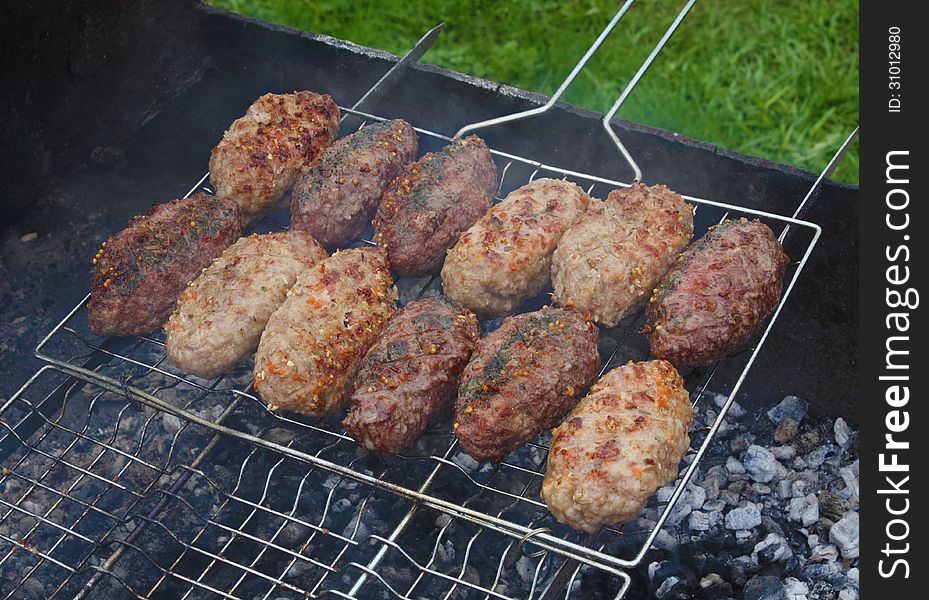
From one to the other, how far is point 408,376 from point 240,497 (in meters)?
1.20

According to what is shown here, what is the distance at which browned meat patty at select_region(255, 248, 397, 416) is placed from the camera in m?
3.59

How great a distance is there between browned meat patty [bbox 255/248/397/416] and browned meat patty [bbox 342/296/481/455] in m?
0.10

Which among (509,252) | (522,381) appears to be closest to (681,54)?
(509,252)

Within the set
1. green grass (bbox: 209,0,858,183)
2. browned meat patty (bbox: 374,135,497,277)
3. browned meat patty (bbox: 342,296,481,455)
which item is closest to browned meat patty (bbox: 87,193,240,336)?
browned meat patty (bbox: 374,135,497,277)

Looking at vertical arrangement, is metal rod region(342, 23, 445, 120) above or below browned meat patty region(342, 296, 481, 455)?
above

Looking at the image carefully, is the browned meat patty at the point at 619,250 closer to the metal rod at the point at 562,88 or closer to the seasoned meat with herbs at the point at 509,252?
the seasoned meat with herbs at the point at 509,252

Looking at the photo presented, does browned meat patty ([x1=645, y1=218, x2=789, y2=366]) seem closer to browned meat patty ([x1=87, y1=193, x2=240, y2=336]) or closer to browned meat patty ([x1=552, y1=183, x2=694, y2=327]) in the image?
browned meat patty ([x1=552, y1=183, x2=694, y2=327])

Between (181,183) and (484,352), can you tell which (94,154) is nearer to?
(181,183)

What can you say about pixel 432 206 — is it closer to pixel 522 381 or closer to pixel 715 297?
pixel 522 381

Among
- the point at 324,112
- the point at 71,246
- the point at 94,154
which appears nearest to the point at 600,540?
the point at 324,112

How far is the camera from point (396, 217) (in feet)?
13.4

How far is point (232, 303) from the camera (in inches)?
151

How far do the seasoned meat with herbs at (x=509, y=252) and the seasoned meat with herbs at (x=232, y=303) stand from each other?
2.22 feet

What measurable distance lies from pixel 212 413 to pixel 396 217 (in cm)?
129
